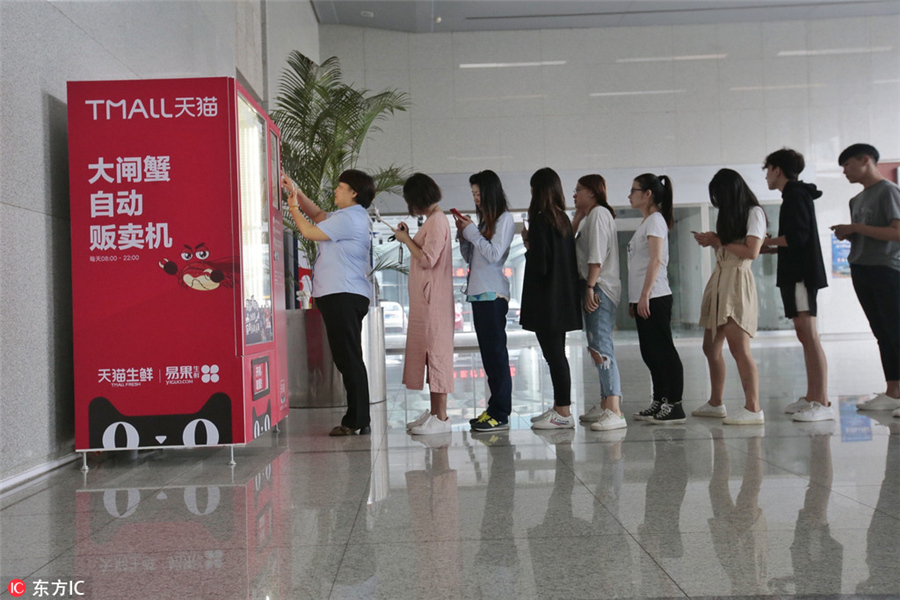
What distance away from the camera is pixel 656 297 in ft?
15.0

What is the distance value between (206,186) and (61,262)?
82 centimetres

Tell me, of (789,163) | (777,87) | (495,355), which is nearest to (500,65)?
(777,87)

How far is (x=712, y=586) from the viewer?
183 cm

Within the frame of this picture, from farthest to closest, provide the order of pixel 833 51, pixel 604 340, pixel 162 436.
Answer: pixel 833 51
pixel 604 340
pixel 162 436

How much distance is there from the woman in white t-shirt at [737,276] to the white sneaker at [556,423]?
2.89 feet

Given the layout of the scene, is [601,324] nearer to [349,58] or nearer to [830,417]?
[830,417]

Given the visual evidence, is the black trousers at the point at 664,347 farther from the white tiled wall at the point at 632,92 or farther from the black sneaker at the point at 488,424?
the white tiled wall at the point at 632,92

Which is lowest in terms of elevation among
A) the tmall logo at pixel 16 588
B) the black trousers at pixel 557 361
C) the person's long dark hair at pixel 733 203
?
the tmall logo at pixel 16 588

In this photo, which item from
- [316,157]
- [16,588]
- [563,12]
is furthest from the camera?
[563,12]

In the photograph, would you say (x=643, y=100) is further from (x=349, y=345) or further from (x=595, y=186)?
(x=349, y=345)

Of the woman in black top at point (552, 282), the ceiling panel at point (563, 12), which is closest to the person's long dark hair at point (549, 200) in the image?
the woman in black top at point (552, 282)

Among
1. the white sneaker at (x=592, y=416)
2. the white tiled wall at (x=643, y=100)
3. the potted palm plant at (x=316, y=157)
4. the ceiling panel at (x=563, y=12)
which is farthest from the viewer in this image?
the white tiled wall at (x=643, y=100)

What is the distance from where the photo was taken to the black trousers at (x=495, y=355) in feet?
14.6

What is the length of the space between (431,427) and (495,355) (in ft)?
1.80
